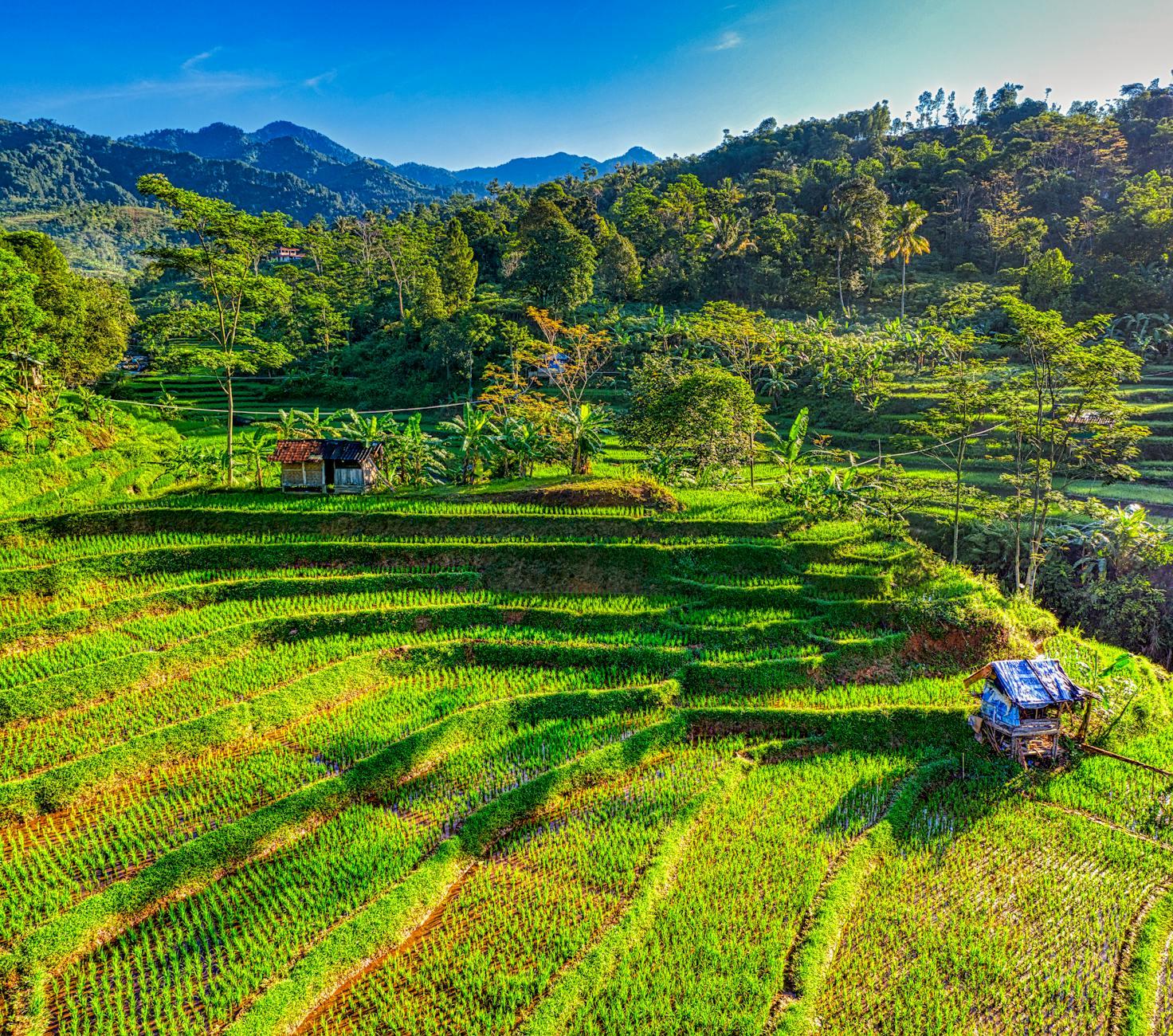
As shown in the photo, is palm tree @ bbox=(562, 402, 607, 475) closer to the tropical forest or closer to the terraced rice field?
the tropical forest

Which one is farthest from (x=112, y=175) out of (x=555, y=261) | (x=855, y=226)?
(x=855, y=226)

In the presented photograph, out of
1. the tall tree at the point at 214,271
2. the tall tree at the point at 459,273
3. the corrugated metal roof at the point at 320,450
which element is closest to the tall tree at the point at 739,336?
the tall tree at the point at 459,273

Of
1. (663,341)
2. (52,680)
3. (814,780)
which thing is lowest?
(814,780)

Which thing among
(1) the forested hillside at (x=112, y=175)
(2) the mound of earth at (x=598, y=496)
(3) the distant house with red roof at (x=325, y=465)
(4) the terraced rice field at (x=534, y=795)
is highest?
(1) the forested hillside at (x=112, y=175)

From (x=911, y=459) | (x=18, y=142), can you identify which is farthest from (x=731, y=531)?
(x=18, y=142)

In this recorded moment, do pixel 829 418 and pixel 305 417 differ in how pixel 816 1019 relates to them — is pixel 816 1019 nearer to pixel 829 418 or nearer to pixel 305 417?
pixel 305 417

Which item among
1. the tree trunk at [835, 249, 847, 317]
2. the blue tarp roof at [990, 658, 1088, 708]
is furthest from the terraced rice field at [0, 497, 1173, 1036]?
the tree trunk at [835, 249, 847, 317]

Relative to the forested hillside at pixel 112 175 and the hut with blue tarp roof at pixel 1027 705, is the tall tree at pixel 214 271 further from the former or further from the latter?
the forested hillside at pixel 112 175
